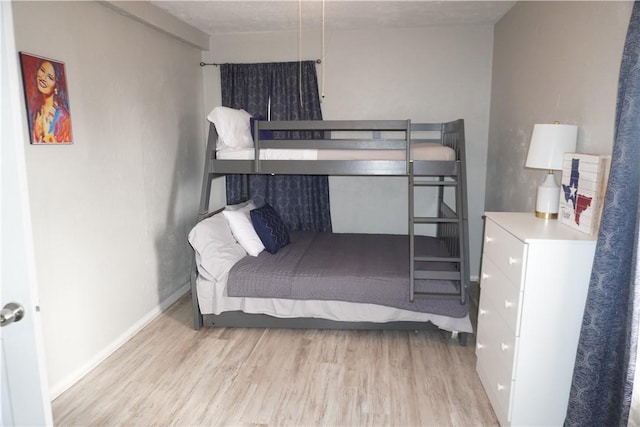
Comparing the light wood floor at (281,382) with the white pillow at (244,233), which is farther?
the white pillow at (244,233)

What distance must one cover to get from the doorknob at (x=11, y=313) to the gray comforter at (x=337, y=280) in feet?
6.67

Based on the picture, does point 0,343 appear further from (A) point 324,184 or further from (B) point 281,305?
(A) point 324,184

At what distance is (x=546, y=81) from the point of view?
2768mm

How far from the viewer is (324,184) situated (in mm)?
4434

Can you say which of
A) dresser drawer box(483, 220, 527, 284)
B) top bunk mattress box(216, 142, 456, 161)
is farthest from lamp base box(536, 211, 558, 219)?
top bunk mattress box(216, 142, 456, 161)

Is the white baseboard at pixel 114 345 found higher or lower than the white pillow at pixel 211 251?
lower

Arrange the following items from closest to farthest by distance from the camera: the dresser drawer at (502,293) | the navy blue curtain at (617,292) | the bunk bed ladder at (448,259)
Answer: the navy blue curtain at (617,292), the dresser drawer at (502,293), the bunk bed ladder at (448,259)

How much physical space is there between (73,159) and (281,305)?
165cm

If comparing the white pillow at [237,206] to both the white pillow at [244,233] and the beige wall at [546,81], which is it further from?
the beige wall at [546,81]

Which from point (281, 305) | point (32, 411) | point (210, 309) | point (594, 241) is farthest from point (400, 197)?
point (32, 411)

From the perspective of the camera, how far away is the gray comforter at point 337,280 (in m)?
3.01

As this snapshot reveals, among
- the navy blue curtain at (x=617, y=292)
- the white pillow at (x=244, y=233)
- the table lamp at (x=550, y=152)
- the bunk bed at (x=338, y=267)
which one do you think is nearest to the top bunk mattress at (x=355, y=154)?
the bunk bed at (x=338, y=267)

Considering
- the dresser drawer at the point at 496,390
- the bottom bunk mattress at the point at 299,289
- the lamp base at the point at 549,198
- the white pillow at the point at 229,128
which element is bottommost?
the dresser drawer at the point at 496,390

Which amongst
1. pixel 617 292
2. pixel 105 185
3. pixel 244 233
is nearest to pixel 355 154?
pixel 244 233
